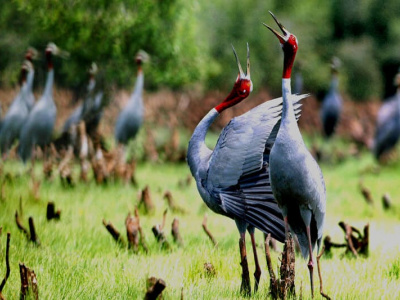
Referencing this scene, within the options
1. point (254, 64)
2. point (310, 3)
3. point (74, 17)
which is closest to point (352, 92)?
point (310, 3)

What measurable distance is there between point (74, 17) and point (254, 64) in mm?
11772

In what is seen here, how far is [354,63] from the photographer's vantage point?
24.1m

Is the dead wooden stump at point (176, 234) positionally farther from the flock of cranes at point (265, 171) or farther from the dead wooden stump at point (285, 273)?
the dead wooden stump at point (285, 273)

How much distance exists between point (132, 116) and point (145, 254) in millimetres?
5006

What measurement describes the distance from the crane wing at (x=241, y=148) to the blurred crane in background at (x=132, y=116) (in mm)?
5932

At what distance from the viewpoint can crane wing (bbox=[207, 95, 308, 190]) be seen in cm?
373

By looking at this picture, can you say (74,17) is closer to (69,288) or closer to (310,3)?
(69,288)

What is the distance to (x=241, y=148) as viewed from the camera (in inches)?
148

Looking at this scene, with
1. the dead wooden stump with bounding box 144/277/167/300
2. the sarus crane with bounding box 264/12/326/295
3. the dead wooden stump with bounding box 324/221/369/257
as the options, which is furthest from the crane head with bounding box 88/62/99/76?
the dead wooden stump with bounding box 144/277/167/300

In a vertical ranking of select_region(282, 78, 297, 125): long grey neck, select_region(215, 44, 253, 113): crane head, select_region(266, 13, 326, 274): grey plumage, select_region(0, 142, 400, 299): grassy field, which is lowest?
select_region(0, 142, 400, 299): grassy field

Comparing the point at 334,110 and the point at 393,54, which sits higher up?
the point at 393,54

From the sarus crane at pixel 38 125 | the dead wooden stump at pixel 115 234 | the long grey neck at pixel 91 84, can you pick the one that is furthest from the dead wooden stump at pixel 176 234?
the long grey neck at pixel 91 84

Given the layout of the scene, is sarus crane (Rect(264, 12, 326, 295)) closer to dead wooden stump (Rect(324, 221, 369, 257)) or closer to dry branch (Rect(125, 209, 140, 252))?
dead wooden stump (Rect(324, 221, 369, 257))

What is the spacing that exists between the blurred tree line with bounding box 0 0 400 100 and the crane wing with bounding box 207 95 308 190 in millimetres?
5194
